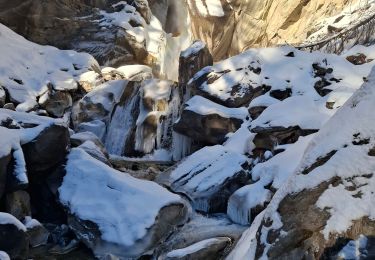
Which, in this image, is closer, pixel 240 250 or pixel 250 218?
pixel 240 250

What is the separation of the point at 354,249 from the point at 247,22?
21252 mm

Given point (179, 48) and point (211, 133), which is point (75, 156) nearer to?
point (211, 133)

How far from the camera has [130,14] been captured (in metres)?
21.6

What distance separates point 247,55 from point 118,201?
650 cm

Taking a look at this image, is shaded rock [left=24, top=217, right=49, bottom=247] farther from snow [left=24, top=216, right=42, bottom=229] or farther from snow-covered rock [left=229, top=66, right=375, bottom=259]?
snow-covered rock [left=229, top=66, right=375, bottom=259]

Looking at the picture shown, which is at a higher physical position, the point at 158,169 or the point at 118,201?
the point at 118,201

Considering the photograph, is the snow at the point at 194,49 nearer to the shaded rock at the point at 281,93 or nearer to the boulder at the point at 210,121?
the boulder at the point at 210,121

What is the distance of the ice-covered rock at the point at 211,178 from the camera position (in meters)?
7.58

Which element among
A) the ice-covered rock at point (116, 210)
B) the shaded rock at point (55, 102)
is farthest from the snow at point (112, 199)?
the shaded rock at point (55, 102)

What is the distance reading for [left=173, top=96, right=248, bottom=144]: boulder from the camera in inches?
402

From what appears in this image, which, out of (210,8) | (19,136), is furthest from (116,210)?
(210,8)

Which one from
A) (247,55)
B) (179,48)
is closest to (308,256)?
(247,55)

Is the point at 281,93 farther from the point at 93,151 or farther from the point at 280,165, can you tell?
the point at 93,151

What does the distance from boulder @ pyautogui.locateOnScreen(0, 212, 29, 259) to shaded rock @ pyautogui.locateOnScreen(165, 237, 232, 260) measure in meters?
1.99
